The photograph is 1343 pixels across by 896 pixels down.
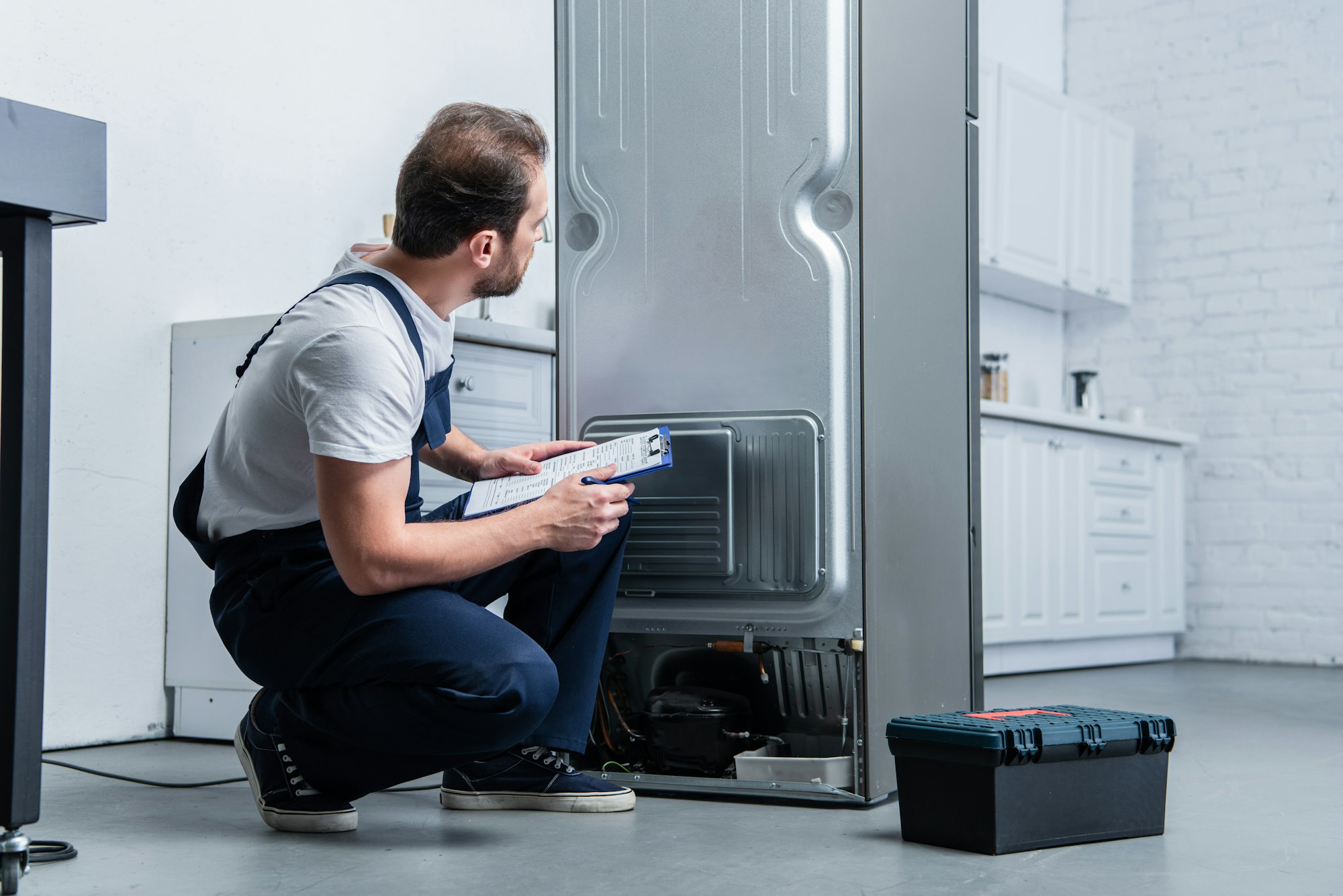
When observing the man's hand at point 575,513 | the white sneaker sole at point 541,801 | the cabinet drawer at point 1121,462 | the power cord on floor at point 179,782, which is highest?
the cabinet drawer at point 1121,462

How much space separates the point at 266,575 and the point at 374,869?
414mm

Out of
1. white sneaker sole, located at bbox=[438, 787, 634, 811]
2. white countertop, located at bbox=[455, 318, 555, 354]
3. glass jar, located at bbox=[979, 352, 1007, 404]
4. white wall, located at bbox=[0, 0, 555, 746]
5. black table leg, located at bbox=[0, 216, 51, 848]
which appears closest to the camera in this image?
black table leg, located at bbox=[0, 216, 51, 848]

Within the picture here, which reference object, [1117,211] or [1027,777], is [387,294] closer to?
[1027,777]

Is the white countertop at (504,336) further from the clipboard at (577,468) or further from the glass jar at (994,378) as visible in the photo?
the glass jar at (994,378)

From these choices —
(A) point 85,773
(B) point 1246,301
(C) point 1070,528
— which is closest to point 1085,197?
(B) point 1246,301

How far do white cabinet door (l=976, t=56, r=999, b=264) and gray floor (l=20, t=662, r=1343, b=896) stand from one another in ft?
9.50

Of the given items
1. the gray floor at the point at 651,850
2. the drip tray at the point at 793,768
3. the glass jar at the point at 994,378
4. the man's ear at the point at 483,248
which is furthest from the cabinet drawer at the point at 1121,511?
the man's ear at the point at 483,248

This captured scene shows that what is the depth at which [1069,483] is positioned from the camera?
468 centimetres

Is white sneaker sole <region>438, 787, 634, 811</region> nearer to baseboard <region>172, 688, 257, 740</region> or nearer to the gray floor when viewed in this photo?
the gray floor

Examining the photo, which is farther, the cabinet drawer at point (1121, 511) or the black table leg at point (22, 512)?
the cabinet drawer at point (1121, 511)

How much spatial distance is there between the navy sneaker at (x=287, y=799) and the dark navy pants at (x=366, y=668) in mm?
16

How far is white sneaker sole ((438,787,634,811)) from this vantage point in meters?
1.92

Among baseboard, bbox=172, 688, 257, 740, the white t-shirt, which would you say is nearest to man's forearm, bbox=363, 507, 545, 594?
the white t-shirt

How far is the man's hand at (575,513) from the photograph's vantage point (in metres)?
1.75
